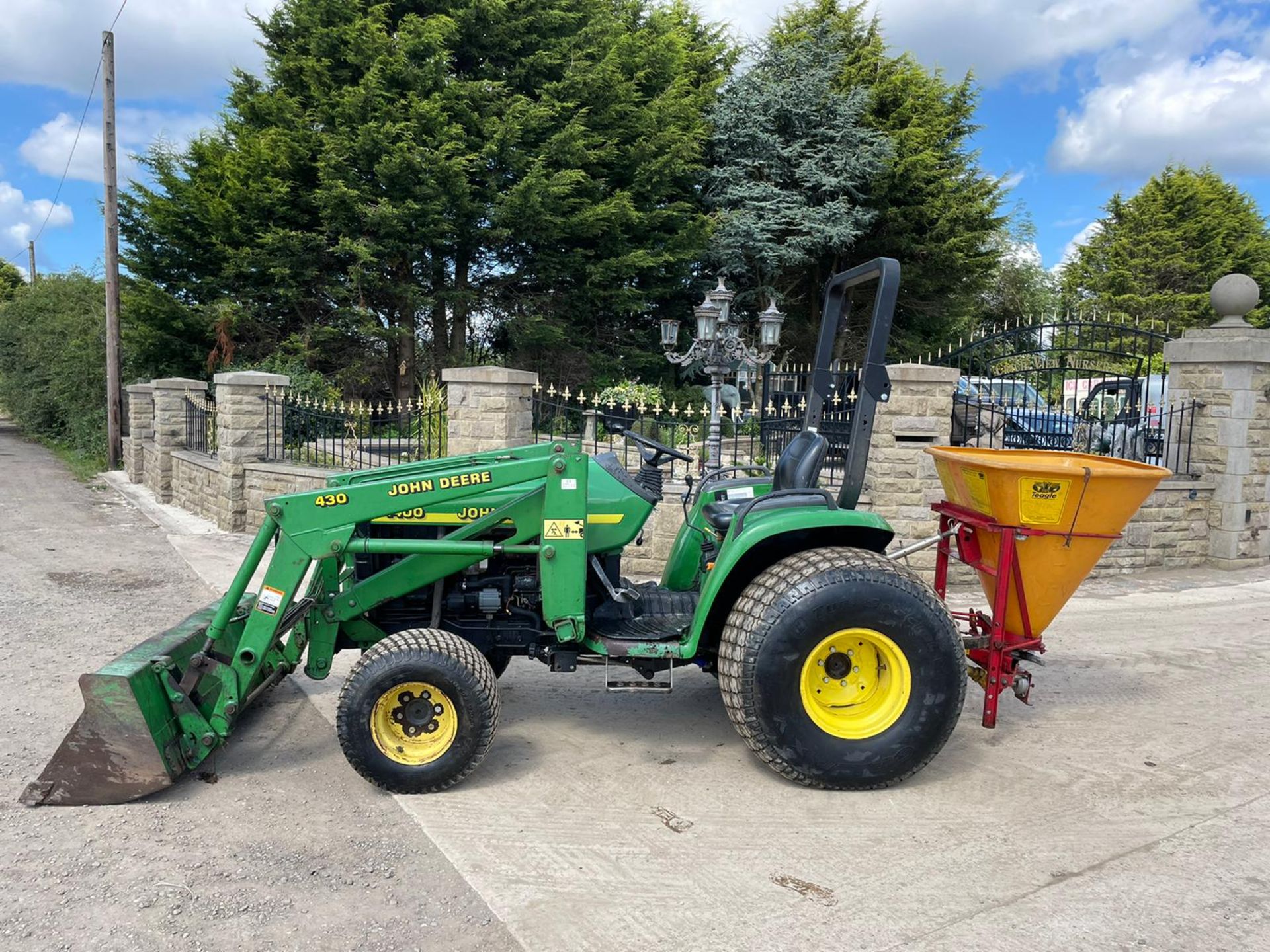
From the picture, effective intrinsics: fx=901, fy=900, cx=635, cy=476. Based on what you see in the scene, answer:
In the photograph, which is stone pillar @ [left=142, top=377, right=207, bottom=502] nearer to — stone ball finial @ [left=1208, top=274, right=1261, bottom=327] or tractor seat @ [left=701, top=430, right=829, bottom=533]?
tractor seat @ [left=701, top=430, right=829, bottom=533]

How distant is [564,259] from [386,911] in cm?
1513

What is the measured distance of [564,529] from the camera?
12.3 feet

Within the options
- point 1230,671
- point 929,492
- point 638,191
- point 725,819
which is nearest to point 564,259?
point 638,191

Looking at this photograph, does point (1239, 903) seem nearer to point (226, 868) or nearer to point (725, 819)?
point (725, 819)

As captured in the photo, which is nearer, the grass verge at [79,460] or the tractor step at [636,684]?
the tractor step at [636,684]

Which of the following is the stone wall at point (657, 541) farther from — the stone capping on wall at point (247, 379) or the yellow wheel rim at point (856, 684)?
the stone capping on wall at point (247, 379)

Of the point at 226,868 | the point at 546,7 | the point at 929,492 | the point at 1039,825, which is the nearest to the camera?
the point at 226,868

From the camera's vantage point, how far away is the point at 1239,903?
9.61ft

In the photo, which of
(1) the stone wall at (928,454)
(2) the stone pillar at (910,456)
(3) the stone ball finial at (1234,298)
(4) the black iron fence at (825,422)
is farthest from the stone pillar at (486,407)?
(3) the stone ball finial at (1234,298)

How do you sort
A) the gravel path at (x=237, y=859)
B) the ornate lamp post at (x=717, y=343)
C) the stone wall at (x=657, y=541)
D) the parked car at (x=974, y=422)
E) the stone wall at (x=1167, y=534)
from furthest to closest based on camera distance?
the ornate lamp post at (x=717, y=343) < the stone wall at (x=1167, y=534) < the parked car at (x=974, y=422) < the stone wall at (x=657, y=541) < the gravel path at (x=237, y=859)

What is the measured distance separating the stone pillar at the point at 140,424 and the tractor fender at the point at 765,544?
1308 cm

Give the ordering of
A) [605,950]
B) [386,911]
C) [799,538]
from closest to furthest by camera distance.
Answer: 1. [605,950]
2. [386,911]
3. [799,538]

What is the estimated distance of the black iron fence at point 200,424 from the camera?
11961mm

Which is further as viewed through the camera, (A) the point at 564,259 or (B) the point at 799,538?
(A) the point at 564,259
